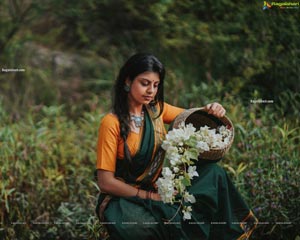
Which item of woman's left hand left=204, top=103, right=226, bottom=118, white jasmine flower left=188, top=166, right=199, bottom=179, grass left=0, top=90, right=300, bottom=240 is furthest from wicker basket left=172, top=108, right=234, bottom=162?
grass left=0, top=90, right=300, bottom=240

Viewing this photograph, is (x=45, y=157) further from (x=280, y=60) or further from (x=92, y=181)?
(x=280, y=60)

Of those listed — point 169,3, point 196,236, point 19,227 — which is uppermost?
point 169,3

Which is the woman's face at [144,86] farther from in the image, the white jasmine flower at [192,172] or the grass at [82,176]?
the grass at [82,176]

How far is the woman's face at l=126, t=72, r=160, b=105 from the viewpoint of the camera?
2.49m

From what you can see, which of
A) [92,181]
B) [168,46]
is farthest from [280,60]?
[92,181]

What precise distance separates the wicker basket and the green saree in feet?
0.24

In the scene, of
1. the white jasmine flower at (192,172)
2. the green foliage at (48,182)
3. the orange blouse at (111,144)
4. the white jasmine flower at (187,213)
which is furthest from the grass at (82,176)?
the white jasmine flower at (192,172)

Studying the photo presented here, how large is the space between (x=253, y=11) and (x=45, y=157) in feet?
7.13

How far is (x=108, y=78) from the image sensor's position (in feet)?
16.6

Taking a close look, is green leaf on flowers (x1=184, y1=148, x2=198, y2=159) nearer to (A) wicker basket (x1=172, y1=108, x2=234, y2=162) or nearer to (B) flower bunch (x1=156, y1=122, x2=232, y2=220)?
(B) flower bunch (x1=156, y1=122, x2=232, y2=220)

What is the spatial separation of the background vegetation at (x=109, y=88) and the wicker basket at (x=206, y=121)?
0.64 meters

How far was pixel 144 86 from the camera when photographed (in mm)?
2504

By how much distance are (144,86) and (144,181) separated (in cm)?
53

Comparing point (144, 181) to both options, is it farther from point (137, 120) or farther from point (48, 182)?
point (48, 182)
